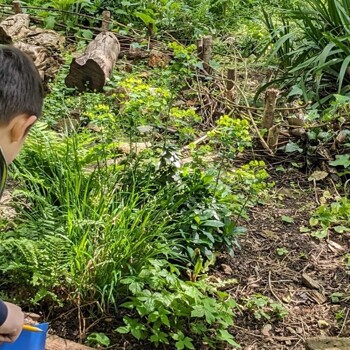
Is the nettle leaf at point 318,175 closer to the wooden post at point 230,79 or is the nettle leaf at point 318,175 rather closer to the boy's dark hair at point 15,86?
the wooden post at point 230,79

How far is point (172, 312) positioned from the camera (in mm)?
2613

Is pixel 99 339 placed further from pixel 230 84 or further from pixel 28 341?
pixel 230 84

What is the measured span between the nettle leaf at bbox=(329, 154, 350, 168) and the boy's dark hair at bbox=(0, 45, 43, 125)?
2.77 meters

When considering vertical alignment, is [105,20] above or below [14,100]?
below

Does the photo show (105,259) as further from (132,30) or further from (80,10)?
(80,10)

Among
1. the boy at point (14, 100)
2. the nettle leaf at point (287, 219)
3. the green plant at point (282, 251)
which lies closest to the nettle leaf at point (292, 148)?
the nettle leaf at point (287, 219)

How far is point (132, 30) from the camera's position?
6.72 metres

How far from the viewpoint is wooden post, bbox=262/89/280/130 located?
446cm

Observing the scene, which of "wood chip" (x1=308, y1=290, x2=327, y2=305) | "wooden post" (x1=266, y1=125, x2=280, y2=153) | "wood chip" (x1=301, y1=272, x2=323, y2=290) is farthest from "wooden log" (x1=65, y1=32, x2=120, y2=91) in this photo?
"wood chip" (x1=308, y1=290, x2=327, y2=305)

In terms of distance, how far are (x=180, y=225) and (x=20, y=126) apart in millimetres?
1420

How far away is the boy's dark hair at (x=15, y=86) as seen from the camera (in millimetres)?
1731

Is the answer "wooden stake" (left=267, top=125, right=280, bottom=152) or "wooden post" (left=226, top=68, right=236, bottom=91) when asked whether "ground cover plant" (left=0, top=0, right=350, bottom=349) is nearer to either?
"wooden stake" (left=267, top=125, right=280, bottom=152)

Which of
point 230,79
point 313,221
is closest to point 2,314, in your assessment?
point 313,221

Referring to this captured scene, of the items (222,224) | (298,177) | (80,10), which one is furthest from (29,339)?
(80,10)
